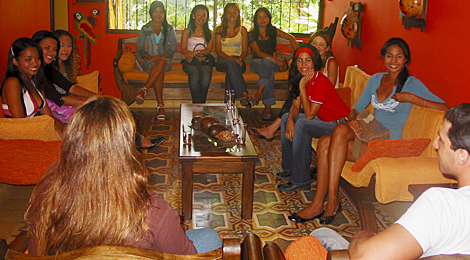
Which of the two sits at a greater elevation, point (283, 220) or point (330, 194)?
point (330, 194)

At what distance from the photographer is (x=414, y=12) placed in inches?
143

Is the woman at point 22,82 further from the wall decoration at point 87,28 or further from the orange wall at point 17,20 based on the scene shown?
the wall decoration at point 87,28

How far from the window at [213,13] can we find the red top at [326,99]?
146 inches

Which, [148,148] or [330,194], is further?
[148,148]

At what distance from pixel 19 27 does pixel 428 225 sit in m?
4.33

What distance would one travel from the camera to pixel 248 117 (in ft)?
19.0

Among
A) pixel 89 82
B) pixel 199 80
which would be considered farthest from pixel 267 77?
pixel 89 82

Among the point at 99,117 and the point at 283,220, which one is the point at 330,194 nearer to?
the point at 283,220

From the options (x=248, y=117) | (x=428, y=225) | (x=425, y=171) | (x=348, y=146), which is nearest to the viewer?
(x=428, y=225)

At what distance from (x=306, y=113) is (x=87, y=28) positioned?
425cm

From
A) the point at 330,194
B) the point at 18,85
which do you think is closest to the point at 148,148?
the point at 18,85

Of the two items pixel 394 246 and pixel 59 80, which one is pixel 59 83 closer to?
pixel 59 80

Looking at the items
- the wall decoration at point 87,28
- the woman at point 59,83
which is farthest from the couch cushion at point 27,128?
the wall decoration at point 87,28

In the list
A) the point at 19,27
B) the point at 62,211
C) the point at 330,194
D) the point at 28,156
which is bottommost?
the point at 330,194
